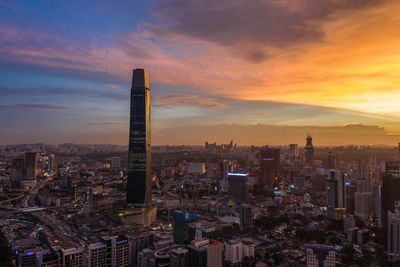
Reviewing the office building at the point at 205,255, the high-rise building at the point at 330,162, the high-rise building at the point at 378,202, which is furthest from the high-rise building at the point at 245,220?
the high-rise building at the point at 330,162

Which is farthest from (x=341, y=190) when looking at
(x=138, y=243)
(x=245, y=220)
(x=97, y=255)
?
(x=97, y=255)

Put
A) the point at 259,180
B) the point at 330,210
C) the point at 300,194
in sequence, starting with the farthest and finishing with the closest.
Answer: the point at 259,180 < the point at 300,194 < the point at 330,210

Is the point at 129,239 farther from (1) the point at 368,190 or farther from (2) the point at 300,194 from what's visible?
(2) the point at 300,194

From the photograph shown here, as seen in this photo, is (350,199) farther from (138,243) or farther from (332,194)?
(138,243)

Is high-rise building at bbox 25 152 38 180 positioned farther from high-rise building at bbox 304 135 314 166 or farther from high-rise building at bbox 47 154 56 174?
high-rise building at bbox 304 135 314 166

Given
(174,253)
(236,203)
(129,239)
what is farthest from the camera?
(236,203)

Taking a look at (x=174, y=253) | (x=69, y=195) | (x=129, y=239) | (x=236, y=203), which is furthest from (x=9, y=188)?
(x=174, y=253)
